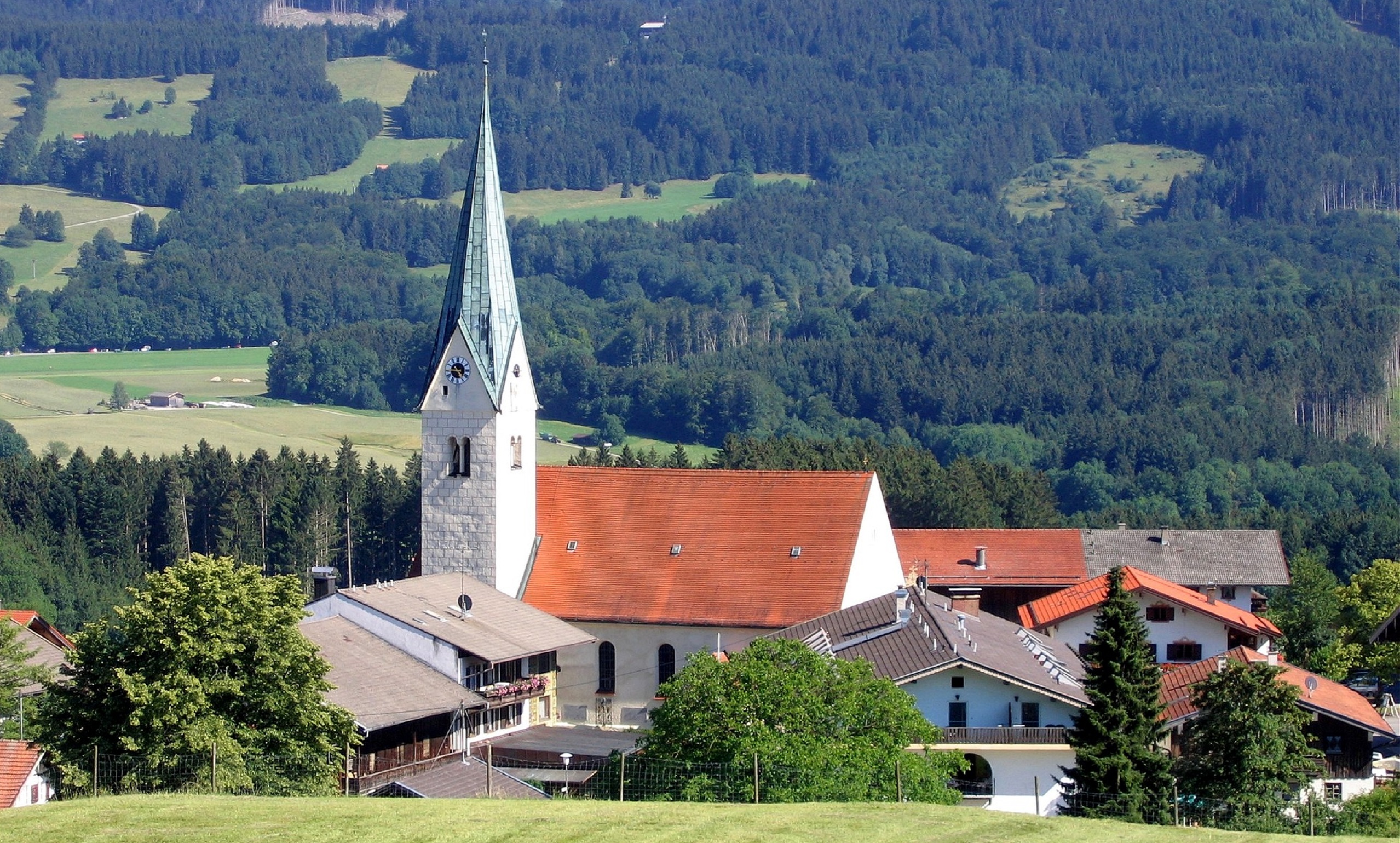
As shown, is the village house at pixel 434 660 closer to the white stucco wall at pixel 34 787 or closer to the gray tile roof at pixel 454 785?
the gray tile roof at pixel 454 785

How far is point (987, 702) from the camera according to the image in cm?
5519

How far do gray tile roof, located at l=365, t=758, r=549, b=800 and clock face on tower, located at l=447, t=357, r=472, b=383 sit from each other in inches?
599

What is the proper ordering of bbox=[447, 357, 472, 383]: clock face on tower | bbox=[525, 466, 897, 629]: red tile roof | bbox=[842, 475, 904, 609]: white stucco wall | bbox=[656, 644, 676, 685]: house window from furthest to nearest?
bbox=[447, 357, 472, 383]: clock face on tower < bbox=[656, 644, 676, 685]: house window < bbox=[842, 475, 904, 609]: white stucco wall < bbox=[525, 466, 897, 629]: red tile roof

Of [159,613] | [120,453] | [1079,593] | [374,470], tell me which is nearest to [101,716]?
[159,613]

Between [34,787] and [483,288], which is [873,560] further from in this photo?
[34,787]

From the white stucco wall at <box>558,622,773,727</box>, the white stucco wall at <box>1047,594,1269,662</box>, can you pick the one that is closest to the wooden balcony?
the white stucco wall at <box>558,622,773,727</box>

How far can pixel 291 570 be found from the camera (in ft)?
384

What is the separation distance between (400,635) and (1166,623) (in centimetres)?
2959

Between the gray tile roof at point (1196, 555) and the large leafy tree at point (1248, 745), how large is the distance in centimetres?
4711

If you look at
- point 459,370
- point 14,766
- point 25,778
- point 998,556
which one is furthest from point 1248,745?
point 998,556

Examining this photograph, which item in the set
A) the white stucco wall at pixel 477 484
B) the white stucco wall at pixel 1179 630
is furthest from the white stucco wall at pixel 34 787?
the white stucco wall at pixel 1179 630

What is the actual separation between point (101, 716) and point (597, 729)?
21944 millimetres

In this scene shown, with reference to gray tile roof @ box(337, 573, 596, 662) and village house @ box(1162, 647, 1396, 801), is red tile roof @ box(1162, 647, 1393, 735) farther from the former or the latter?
gray tile roof @ box(337, 573, 596, 662)

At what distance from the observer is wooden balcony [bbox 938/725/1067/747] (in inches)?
2136
